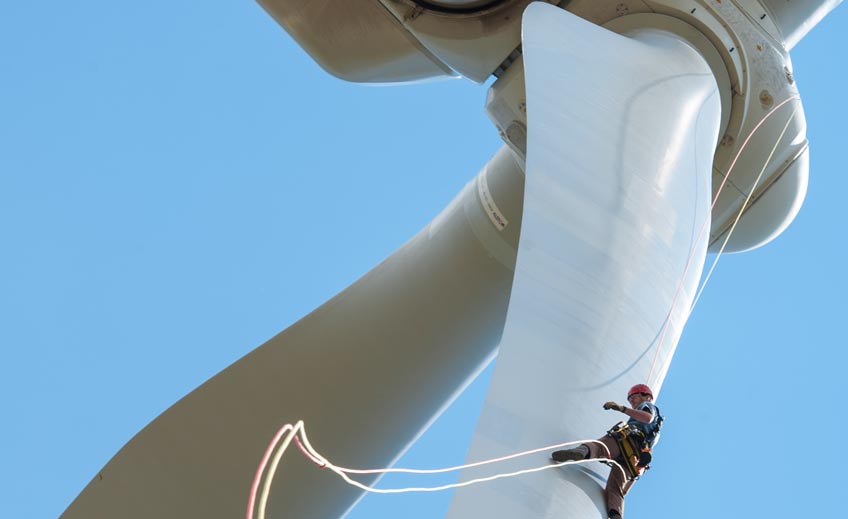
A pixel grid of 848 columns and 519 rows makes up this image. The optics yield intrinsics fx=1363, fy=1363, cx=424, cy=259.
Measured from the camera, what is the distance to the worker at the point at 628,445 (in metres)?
5.62

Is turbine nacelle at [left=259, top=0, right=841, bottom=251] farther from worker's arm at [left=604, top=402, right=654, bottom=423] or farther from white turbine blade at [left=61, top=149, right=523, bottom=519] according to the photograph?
worker's arm at [left=604, top=402, right=654, bottom=423]

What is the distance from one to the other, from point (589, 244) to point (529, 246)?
45 centimetres

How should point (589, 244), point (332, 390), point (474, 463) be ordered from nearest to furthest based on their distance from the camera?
point (474, 463)
point (589, 244)
point (332, 390)

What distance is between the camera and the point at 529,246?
5.95 meters

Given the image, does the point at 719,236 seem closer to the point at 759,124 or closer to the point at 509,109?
the point at 759,124

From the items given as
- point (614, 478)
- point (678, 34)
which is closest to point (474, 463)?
point (614, 478)

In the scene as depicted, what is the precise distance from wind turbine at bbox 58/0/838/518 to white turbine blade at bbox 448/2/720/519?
1 centimetres

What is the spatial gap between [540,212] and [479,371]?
5770 millimetres

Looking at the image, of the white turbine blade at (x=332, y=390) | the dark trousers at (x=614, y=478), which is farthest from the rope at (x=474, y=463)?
the white turbine blade at (x=332, y=390)

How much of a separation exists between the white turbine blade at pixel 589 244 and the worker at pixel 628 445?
0.06m

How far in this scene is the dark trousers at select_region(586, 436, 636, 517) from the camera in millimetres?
5631

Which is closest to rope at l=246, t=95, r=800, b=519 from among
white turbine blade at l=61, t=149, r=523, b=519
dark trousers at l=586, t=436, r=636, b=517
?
dark trousers at l=586, t=436, r=636, b=517

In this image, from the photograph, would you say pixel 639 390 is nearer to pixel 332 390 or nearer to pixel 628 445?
pixel 628 445

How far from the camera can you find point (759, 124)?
32.0 feet
